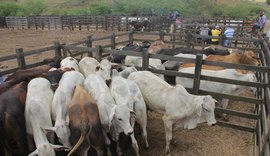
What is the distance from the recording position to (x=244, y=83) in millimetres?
5898

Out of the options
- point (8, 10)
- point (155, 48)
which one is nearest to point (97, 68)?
point (155, 48)

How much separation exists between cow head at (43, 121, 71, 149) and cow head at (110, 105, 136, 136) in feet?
2.44

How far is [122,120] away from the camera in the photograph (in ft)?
14.3

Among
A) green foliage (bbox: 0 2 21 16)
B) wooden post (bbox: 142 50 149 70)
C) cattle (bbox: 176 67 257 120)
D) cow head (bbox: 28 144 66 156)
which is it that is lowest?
cow head (bbox: 28 144 66 156)

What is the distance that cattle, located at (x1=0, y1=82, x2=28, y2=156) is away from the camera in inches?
165

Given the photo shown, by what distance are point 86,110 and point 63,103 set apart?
0.62 metres

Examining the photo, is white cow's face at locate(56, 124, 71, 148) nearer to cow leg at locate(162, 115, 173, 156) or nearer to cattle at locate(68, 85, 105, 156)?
cattle at locate(68, 85, 105, 156)

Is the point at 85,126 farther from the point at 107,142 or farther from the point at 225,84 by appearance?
the point at 225,84

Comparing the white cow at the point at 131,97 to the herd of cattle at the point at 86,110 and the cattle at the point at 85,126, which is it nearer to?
the herd of cattle at the point at 86,110

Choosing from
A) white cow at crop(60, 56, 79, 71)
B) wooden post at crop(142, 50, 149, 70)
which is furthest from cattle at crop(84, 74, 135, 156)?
wooden post at crop(142, 50, 149, 70)

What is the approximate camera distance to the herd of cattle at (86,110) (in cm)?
420

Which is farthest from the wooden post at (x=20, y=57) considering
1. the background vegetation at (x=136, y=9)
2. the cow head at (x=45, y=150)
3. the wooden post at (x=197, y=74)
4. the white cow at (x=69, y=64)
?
the background vegetation at (x=136, y=9)

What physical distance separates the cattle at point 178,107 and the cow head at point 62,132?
192cm

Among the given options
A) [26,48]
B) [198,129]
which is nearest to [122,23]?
[26,48]
